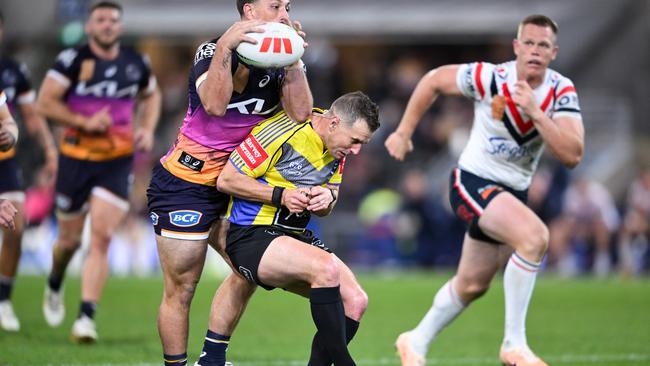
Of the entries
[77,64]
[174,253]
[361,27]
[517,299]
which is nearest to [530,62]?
[517,299]

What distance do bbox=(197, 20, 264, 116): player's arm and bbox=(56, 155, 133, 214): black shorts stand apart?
3.67 m

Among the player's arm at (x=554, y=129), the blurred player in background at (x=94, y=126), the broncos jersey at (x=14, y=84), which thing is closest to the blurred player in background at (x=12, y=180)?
the broncos jersey at (x=14, y=84)

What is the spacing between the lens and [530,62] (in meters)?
7.72

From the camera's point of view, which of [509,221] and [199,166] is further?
[509,221]

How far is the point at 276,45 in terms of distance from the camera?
611 centimetres

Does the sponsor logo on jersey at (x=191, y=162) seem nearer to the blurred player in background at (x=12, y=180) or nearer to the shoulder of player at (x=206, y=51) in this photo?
the shoulder of player at (x=206, y=51)

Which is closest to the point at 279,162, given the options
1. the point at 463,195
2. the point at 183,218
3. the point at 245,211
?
the point at 245,211

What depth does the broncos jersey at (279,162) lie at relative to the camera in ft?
21.2

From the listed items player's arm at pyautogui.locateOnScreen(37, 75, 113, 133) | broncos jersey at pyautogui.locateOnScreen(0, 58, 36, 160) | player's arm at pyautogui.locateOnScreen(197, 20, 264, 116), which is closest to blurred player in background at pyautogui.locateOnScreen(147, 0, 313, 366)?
player's arm at pyautogui.locateOnScreen(197, 20, 264, 116)

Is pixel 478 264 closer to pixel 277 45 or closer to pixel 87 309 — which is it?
pixel 277 45

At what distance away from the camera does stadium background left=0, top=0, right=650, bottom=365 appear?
824 inches

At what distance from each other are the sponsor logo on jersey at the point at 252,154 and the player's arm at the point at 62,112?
11.6ft

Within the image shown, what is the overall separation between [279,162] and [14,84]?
14.6 feet

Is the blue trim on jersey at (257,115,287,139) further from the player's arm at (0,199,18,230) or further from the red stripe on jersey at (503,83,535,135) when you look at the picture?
the red stripe on jersey at (503,83,535,135)
